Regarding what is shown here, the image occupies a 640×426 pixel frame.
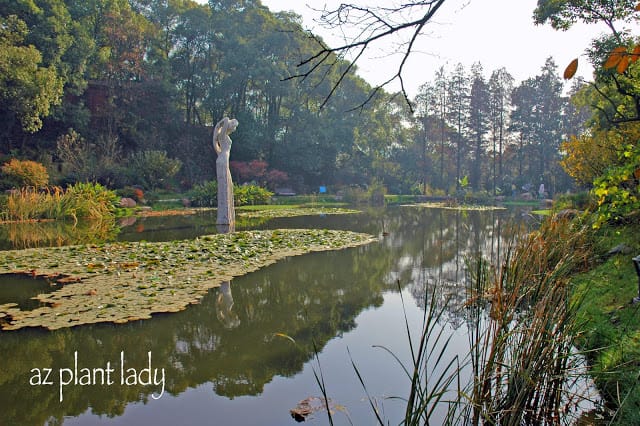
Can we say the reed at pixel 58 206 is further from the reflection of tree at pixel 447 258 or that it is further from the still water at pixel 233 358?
the reflection of tree at pixel 447 258

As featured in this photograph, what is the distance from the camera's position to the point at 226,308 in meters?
4.53

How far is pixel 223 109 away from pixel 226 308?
77.4 feet

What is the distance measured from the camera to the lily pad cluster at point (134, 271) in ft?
13.2

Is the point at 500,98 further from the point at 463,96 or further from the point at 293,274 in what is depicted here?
the point at 293,274

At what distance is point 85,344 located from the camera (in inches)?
137

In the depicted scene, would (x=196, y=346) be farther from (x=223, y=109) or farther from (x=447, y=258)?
(x=223, y=109)

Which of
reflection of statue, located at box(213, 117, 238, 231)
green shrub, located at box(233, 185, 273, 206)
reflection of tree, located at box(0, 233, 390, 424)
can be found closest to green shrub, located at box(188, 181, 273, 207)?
green shrub, located at box(233, 185, 273, 206)

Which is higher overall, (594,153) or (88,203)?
(594,153)

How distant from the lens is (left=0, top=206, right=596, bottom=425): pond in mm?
2594

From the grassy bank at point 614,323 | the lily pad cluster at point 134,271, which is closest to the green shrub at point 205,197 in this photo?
the lily pad cluster at point 134,271

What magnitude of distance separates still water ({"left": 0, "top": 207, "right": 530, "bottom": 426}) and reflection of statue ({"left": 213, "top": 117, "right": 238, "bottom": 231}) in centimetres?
545

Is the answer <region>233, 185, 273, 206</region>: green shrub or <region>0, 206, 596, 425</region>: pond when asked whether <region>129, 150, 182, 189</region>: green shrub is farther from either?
<region>0, 206, 596, 425</region>: pond

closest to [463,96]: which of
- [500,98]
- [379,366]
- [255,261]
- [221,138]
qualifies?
[500,98]

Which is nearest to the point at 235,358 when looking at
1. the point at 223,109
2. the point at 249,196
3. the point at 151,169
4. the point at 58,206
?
the point at 58,206
